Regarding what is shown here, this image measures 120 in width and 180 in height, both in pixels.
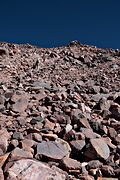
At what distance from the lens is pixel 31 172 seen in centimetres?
516

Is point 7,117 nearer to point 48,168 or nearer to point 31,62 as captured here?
point 48,168

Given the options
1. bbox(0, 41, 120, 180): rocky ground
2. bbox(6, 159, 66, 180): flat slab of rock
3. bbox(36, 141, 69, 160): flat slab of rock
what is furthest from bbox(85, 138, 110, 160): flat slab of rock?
bbox(6, 159, 66, 180): flat slab of rock

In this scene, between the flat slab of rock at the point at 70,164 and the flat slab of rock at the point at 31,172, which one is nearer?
the flat slab of rock at the point at 31,172

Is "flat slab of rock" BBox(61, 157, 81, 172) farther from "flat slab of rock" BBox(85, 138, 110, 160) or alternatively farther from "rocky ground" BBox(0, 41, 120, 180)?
"flat slab of rock" BBox(85, 138, 110, 160)

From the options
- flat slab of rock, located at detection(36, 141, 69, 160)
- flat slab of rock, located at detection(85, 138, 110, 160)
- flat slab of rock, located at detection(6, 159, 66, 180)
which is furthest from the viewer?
flat slab of rock, located at detection(85, 138, 110, 160)

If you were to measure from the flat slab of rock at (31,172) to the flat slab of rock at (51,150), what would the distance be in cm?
60

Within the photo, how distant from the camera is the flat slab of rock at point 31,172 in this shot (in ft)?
16.6

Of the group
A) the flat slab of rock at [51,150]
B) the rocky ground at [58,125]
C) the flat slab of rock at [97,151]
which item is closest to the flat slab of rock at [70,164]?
the rocky ground at [58,125]

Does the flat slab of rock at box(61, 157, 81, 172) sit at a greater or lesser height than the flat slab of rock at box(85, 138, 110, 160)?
lesser

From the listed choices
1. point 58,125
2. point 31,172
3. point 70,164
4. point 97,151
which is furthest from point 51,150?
point 58,125

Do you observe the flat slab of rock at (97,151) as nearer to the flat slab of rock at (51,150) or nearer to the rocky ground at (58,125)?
the rocky ground at (58,125)

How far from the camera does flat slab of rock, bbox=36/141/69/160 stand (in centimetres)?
608

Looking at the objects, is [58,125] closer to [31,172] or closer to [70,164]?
[70,164]

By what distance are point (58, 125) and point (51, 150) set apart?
4.38ft
